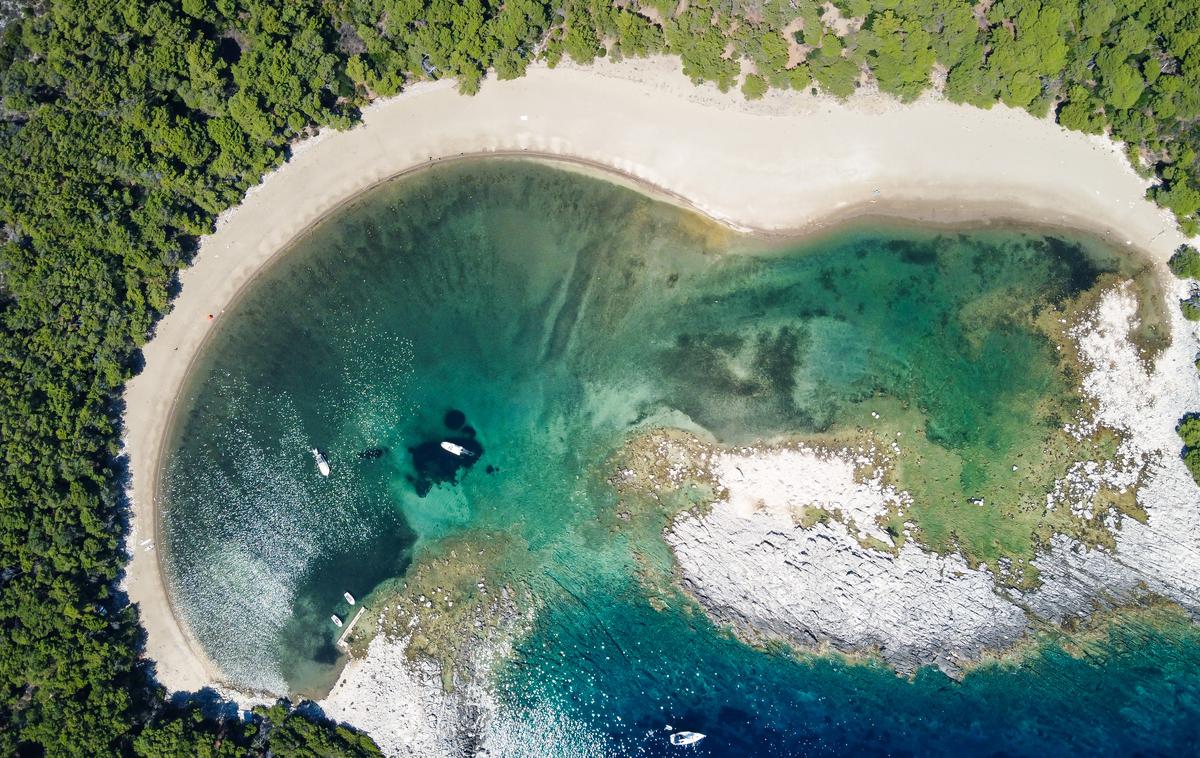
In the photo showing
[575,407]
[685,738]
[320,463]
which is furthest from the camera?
[575,407]

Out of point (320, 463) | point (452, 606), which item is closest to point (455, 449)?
point (320, 463)

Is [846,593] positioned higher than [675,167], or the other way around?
[675,167]

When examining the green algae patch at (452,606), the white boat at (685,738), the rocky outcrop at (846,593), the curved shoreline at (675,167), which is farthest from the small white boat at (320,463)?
the white boat at (685,738)

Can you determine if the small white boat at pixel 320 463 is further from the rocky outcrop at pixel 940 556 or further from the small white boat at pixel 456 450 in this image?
the rocky outcrop at pixel 940 556

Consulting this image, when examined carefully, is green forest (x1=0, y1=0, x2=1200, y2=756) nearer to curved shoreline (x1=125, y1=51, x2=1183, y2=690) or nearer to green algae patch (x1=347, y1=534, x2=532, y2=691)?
curved shoreline (x1=125, y1=51, x2=1183, y2=690)

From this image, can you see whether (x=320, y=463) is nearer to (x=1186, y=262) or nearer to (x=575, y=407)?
A: (x=575, y=407)

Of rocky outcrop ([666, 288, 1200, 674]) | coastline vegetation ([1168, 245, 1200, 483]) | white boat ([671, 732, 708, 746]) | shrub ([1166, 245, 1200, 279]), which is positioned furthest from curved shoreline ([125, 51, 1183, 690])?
white boat ([671, 732, 708, 746])

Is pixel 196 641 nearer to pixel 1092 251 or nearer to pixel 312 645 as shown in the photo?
pixel 312 645
